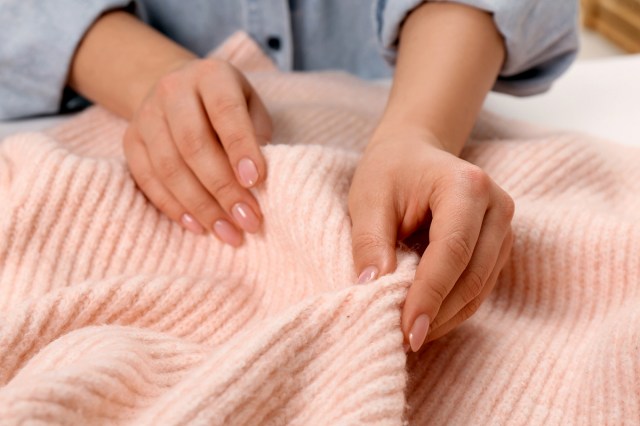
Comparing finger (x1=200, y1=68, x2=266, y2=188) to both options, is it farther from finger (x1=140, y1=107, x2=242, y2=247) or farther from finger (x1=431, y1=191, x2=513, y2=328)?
finger (x1=431, y1=191, x2=513, y2=328)

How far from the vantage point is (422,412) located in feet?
1.26

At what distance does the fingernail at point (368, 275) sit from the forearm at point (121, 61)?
1.07ft

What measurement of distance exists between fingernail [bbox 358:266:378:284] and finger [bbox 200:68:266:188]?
0.40 feet

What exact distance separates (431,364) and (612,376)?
102mm

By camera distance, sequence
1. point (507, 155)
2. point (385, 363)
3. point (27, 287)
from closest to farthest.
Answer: point (385, 363), point (27, 287), point (507, 155)

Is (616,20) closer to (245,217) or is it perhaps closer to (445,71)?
(445,71)

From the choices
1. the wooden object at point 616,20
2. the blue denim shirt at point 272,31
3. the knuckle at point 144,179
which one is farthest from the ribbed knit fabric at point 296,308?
the wooden object at point 616,20

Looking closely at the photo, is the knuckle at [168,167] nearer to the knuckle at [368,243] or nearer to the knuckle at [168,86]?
the knuckle at [168,86]

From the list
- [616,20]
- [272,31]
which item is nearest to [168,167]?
[272,31]

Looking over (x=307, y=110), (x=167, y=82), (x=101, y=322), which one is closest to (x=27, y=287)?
(x=101, y=322)

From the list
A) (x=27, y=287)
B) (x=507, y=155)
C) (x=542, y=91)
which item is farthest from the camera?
(x=542, y=91)

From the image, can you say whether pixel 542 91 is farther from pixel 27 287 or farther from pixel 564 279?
pixel 27 287

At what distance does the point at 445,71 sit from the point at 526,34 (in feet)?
0.38

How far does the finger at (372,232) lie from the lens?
39cm
